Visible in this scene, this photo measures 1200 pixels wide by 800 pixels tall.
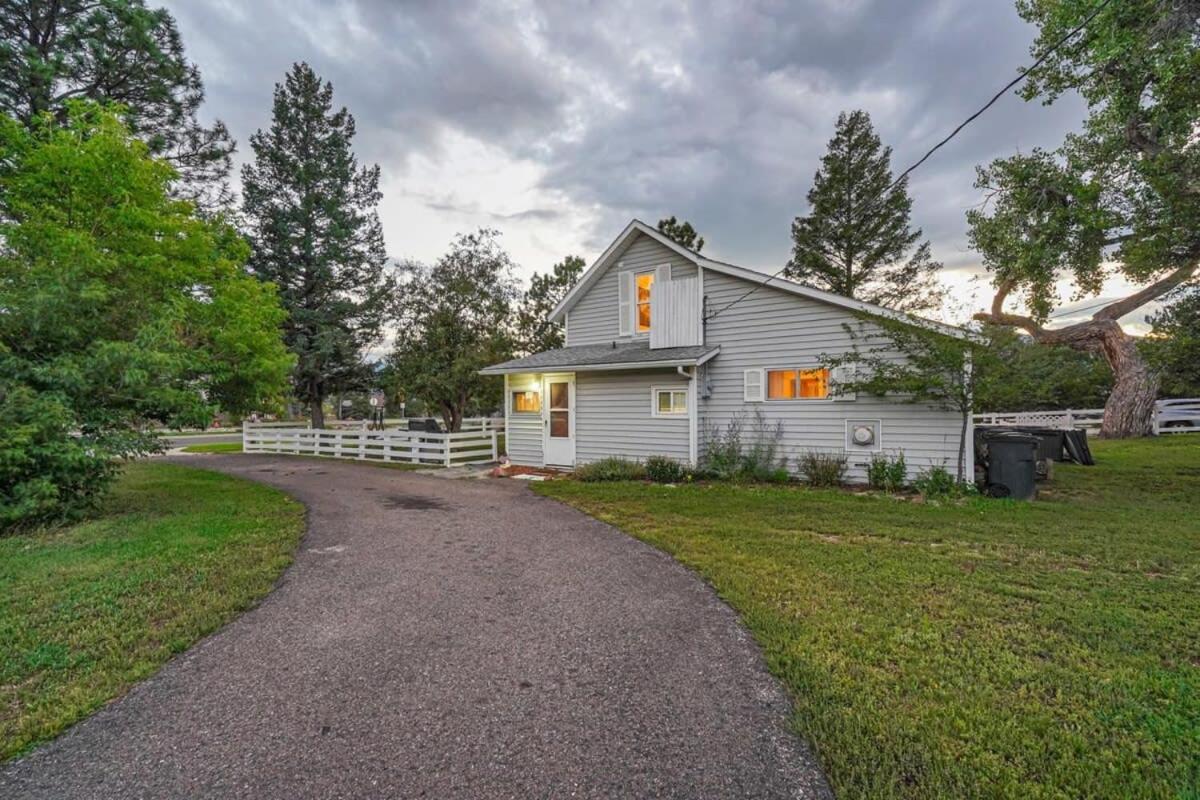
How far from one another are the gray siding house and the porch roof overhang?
0.11 ft

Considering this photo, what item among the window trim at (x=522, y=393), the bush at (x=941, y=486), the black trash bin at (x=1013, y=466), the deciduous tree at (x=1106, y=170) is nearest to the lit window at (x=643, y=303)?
the window trim at (x=522, y=393)

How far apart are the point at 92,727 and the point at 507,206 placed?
663 inches

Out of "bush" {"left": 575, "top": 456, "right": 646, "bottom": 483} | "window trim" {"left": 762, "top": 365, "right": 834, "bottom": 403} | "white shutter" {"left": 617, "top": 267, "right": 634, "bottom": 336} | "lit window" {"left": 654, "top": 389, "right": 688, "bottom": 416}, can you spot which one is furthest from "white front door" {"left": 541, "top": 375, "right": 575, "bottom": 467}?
"window trim" {"left": 762, "top": 365, "right": 834, "bottom": 403}

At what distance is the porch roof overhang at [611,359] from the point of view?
10.2 meters

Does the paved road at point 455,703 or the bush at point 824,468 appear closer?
the paved road at point 455,703

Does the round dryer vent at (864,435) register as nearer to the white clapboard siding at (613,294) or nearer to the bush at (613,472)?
the bush at (613,472)

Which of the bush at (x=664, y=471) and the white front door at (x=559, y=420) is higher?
the white front door at (x=559, y=420)

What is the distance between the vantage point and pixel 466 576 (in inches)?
185

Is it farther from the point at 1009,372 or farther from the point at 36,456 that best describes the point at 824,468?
the point at 36,456

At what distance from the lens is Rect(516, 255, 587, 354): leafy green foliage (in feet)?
66.8

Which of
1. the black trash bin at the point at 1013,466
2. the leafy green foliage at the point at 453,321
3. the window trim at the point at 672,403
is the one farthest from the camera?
the leafy green foliage at the point at 453,321

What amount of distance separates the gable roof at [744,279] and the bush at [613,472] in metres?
4.01

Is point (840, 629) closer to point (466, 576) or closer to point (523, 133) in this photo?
point (466, 576)

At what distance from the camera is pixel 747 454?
1022cm
